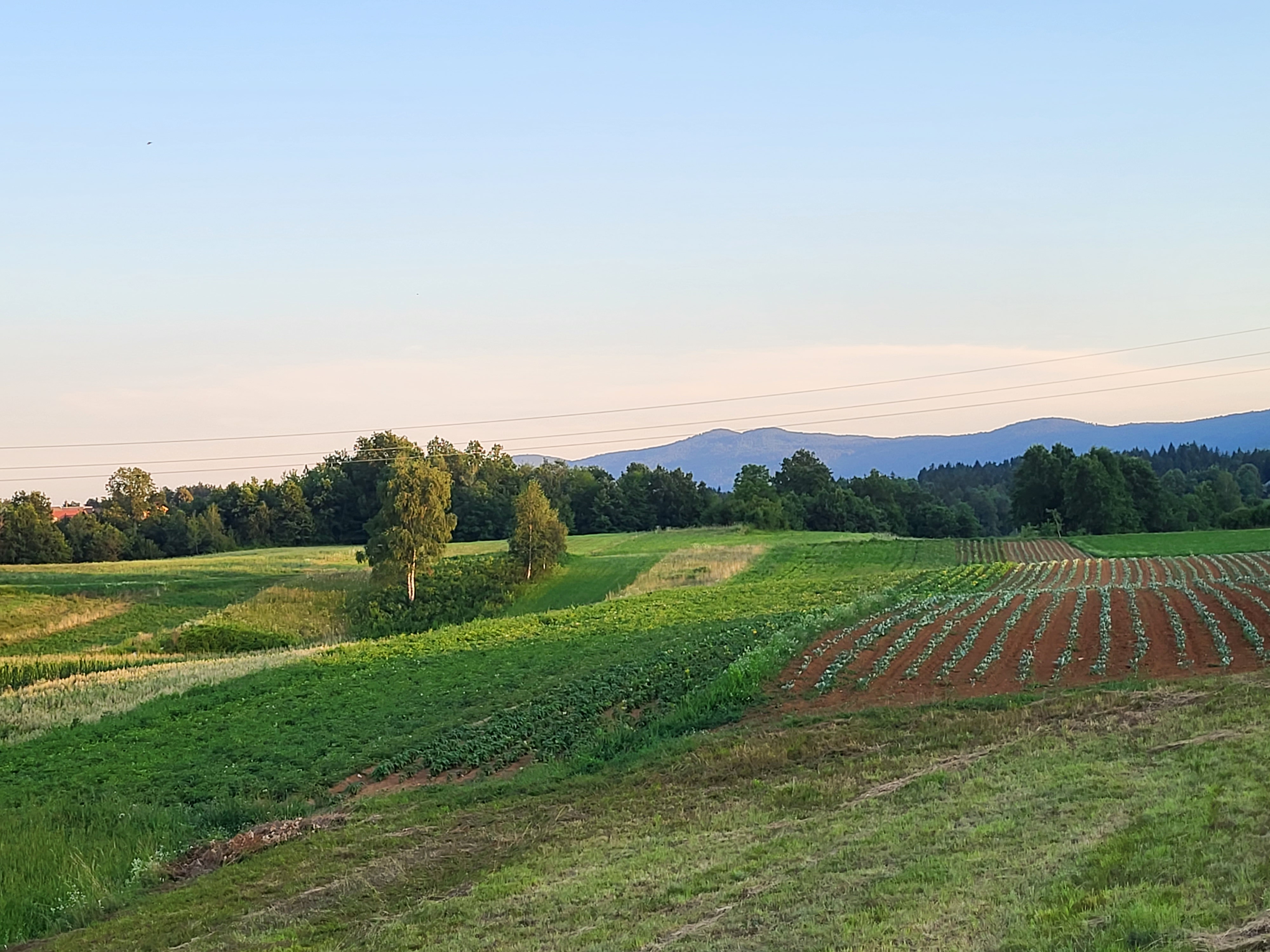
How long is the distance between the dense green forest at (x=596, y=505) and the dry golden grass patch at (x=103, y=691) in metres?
64.5

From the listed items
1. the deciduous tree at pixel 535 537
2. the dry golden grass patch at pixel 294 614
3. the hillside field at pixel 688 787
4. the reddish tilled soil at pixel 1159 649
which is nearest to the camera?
the hillside field at pixel 688 787

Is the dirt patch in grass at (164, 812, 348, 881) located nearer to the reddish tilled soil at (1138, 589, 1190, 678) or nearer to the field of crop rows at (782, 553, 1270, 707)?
the field of crop rows at (782, 553, 1270, 707)

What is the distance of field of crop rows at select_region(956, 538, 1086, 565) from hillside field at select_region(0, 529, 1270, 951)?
35.3 m

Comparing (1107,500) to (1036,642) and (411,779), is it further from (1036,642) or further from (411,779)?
(411,779)

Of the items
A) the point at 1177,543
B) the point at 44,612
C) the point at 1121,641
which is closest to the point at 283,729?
the point at 1121,641

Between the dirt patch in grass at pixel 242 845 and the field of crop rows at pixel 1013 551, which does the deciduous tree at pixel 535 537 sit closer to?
the field of crop rows at pixel 1013 551

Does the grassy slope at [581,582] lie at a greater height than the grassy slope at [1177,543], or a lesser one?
greater

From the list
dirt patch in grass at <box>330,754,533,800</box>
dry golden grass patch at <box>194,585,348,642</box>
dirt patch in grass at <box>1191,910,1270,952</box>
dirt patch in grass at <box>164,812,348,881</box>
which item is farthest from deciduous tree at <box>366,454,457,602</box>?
dirt patch in grass at <box>1191,910,1270,952</box>

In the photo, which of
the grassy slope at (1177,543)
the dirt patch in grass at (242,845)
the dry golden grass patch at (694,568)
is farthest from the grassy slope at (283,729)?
the grassy slope at (1177,543)

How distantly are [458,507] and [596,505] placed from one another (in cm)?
1796

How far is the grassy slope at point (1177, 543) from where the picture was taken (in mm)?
74750

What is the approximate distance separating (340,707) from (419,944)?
20343 millimetres

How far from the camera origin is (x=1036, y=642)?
28.4 m

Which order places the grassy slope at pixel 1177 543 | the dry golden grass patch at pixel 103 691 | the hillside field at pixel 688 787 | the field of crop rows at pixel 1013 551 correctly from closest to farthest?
the hillside field at pixel 688 787 < the dry golden grass patch at pixel 103 691 < the grassy slope at pixel 1177 543 < the field of crop rows at pixel 1013 551
